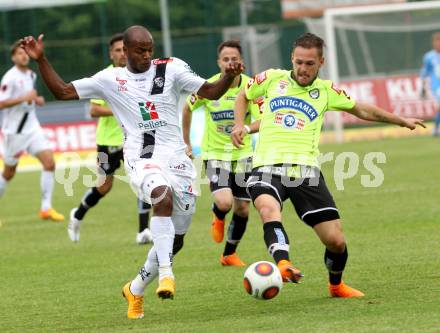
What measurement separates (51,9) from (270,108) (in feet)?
101

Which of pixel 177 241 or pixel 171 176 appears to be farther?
pixel 177 241

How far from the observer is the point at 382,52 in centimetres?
3084

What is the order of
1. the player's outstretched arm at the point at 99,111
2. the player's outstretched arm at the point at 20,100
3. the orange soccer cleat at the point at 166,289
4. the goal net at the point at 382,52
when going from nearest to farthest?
1. the orange soccer cleat at the point at 166,289
2. the player's outstretched arm at the point at 99,111
3. the player's outstretched arm at the point at 20,100
4. the goal net at the point at 382,52

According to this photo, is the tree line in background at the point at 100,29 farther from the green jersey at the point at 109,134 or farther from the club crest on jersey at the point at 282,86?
the club crest on jersey at the point at 282,86

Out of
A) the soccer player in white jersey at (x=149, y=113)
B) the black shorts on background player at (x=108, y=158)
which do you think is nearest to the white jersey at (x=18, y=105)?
the black shorts on background player at (x=108, y=158)

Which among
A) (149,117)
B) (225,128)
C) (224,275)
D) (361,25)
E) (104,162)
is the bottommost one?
(224,275)

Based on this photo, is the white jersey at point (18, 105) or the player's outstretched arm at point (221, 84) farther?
the white jersey at point (18, 105)

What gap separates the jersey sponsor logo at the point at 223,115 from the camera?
1118 centimetres

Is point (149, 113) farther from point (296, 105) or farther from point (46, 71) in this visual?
point (296, 105)

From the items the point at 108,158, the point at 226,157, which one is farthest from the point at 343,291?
the point at 108,158

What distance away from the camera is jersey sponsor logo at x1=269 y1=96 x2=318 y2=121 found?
8.42 meters

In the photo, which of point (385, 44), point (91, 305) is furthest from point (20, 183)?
point (91, 305)

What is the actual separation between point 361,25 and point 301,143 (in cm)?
2290

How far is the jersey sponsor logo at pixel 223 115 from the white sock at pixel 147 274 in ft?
11.5
